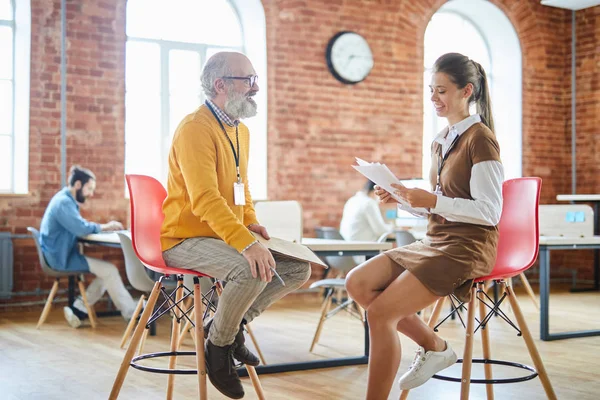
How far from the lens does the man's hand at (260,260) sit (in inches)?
107

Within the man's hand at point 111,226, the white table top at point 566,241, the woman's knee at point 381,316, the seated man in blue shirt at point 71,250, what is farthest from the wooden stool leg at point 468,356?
the man's hand at point 111,226

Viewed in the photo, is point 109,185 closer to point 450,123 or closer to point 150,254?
point 150,254

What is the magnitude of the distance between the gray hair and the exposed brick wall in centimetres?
407

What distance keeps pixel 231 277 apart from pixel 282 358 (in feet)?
6.30

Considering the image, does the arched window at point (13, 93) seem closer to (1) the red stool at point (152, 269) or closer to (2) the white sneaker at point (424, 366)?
(1) the red stool at point (152, 269)

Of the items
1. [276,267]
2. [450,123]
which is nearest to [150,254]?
[276,267]

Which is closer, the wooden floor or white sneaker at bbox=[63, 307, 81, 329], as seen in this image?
the wooden floor

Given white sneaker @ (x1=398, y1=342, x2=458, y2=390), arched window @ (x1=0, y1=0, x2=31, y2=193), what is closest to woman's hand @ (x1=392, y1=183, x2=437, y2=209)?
white sneaker @ (x1=398, y1=342, x2=458, y2=390)

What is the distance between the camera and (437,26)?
30.5 ft

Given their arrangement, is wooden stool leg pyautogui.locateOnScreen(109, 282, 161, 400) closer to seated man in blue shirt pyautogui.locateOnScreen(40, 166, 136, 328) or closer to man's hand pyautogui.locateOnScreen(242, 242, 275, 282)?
man's hand pyautogui.locateOnScreen(242, 242, 275, 282)

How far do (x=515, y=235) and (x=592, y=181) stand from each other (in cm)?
678

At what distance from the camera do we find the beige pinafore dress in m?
2.83

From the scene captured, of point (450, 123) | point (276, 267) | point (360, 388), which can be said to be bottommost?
point (360, 388)

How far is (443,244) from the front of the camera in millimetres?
2875
